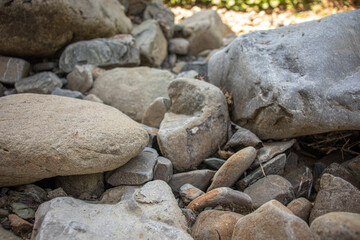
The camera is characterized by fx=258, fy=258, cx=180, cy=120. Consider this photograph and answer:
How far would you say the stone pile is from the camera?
1610 millimetres

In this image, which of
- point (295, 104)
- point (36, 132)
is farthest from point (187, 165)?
point (36, 132)

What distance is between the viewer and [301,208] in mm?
1795

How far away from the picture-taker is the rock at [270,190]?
76.1 inches

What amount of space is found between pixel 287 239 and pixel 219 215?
0.50 metres

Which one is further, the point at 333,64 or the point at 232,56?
the point at 232,56

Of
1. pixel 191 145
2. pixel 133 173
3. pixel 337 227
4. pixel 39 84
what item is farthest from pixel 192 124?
pixel 39 84

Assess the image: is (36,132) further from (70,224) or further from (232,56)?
(232,56)

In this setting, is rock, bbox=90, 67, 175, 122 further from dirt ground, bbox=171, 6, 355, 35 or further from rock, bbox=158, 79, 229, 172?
dirt ground, bbox=171, 6, 355, 35

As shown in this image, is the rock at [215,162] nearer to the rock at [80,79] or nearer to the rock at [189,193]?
the rock at [189,193]

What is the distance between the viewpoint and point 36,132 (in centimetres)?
175

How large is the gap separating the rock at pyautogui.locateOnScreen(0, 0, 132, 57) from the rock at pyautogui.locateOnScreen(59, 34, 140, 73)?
147 millimetres

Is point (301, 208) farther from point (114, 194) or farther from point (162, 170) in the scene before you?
point (114, 194)

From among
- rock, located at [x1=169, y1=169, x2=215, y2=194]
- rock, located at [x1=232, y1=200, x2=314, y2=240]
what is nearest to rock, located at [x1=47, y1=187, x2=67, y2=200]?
rock, located at [x1=169, y1=169, x2=215, y2=194]

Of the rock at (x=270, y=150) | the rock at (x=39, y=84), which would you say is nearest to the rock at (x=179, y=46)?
the rock at (x=39, y=84)
